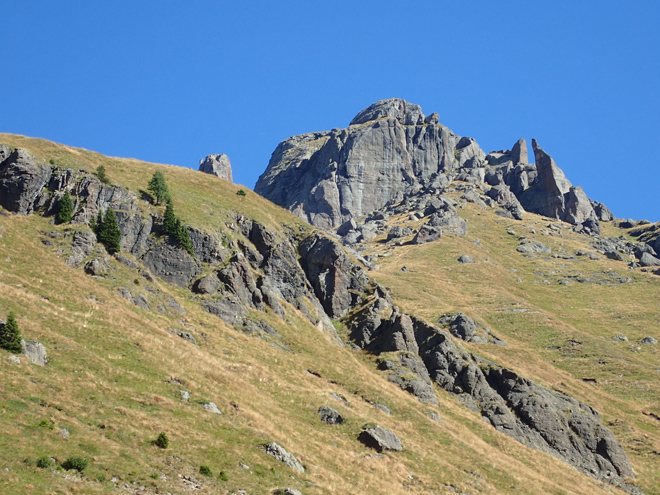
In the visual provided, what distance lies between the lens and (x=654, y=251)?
648 ft

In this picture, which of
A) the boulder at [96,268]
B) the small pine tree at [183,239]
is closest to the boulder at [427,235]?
the small pine tree at [183,239]

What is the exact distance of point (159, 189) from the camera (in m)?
69.3

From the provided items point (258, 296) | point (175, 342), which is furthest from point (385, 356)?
point (175, 342)

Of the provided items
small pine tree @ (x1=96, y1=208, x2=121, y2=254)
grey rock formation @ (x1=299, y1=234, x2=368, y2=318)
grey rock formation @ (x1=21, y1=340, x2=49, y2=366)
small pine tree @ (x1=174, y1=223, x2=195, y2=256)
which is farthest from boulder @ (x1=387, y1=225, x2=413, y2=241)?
grey rock formation @ (x1=21, y1=340, x2=49, y2=366)

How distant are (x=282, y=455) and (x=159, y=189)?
43340mm

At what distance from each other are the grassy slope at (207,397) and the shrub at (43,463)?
488 millimetres

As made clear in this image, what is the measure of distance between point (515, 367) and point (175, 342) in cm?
5201

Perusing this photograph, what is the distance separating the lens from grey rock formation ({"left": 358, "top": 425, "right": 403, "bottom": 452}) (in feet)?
148

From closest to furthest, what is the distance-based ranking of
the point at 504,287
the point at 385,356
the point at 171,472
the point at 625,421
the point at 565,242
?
the point at 171,472 < the point at 385,356 < the point at 625,421 < the point at 504,287 < the point at 565,242

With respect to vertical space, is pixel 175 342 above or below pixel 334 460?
above

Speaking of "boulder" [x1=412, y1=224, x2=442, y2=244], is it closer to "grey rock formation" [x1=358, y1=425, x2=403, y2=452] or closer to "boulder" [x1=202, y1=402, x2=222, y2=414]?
"grey rock formation" [x1=358, y1=425, x2=403, y2=452]

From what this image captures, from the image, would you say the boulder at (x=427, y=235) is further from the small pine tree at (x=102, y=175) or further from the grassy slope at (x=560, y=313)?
the small pine tree at (x=102, y=175)

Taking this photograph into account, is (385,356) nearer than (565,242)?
Yes

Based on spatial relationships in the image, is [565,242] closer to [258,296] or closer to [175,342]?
[258,296]
